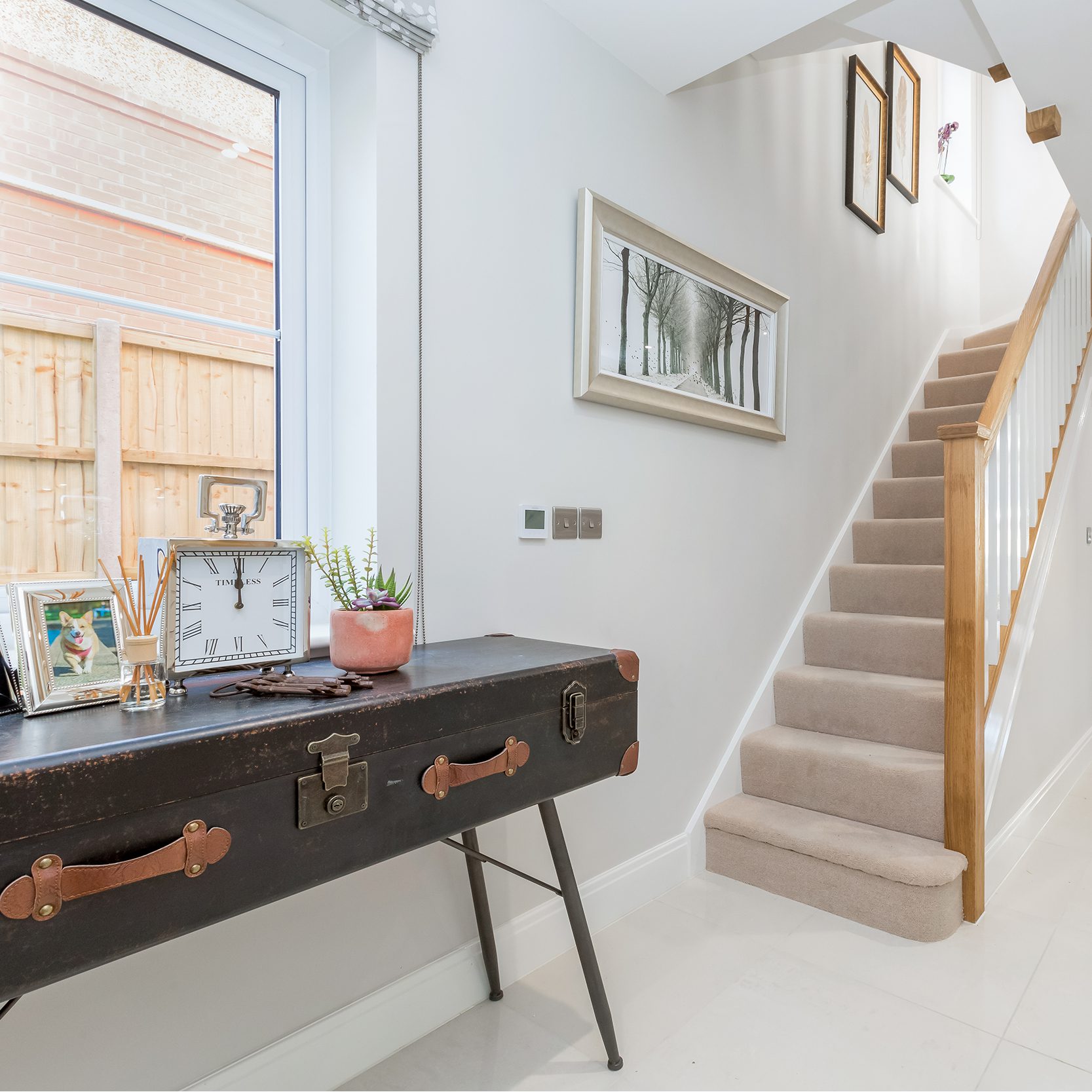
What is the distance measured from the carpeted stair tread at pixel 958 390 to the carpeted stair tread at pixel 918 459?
35 centimetres

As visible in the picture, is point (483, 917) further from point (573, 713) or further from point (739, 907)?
point (739, 907)

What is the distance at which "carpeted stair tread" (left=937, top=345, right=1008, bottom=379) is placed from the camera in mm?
3973

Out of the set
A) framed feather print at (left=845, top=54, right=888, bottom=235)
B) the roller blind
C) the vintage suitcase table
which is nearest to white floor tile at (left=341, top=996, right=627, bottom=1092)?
the vintage suitcase table

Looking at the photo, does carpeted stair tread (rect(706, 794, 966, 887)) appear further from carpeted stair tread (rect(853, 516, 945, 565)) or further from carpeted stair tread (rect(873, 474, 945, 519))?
carpeted stair tread (rect(873, 474, 945, 519))

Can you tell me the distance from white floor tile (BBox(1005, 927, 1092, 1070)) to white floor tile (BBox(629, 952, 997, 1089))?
109 millimetres

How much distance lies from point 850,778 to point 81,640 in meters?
2.18

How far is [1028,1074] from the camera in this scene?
5.06 ft

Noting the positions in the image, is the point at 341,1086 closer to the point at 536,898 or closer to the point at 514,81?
the point at 536,898

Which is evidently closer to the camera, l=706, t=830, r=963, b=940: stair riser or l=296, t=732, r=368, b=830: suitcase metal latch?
l=296, t=732, r=368, b=830: suitcase metal latch

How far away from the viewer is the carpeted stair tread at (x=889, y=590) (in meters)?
2.98

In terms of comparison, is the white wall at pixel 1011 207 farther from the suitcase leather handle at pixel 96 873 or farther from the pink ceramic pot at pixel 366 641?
the suitcase leather handle at pixel 96 873

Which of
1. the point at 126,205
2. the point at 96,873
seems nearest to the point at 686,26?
the point at 126,205

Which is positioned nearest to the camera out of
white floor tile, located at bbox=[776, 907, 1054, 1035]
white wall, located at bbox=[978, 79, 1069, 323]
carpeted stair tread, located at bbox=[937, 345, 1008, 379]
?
white floor tile, located at bbox=[776, 907, 1054, 1035]

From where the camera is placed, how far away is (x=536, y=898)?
1.90 meters
